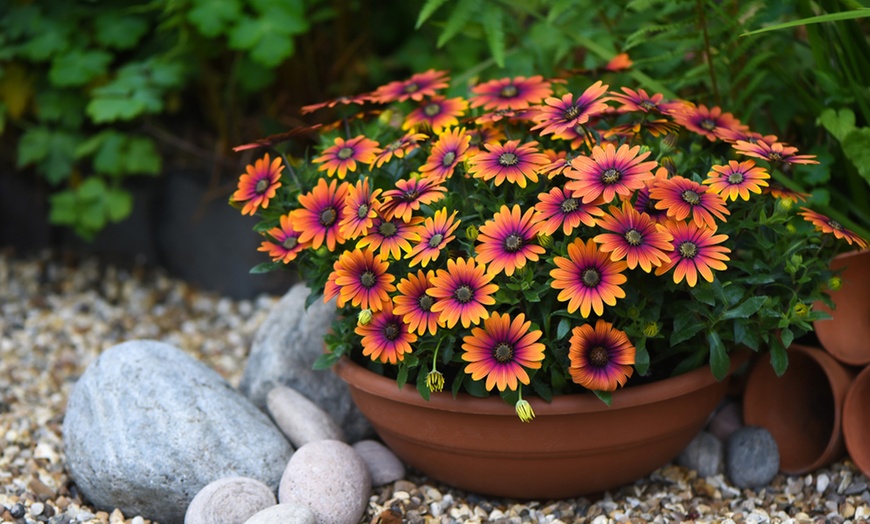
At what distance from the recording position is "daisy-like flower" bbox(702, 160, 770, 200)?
1480mm

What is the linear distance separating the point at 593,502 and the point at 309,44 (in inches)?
70.4

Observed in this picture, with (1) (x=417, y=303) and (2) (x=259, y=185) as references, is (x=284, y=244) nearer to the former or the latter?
(2) (x=259, y=185)

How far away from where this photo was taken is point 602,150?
1492 millimetres

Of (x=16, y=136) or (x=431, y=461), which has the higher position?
(x=16, y=136)

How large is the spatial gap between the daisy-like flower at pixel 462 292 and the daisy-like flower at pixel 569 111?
278 mm

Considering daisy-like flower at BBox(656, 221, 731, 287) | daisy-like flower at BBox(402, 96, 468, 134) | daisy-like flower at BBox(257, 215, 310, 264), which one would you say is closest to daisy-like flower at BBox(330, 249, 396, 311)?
daisy-like flower at BBox(257, 215, 310, 264)

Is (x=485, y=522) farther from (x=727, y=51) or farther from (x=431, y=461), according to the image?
(x=727, y=51)

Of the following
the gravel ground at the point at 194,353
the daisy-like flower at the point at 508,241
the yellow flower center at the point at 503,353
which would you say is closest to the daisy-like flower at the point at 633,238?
the daisy-like flower at the point at 508,241

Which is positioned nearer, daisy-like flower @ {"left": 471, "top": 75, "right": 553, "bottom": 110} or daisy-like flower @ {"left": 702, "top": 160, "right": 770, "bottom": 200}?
daisy-like flower @ {"left": 702, "top": 160, "right": 770, "bottom": 200}

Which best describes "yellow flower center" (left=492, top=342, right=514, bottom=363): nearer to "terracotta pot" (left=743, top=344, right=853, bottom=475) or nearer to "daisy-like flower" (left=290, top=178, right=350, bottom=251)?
"daisy-like flower" (left=290, top=178, right=350, bottom=251)

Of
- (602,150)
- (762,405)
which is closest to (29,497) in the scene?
(602,150)

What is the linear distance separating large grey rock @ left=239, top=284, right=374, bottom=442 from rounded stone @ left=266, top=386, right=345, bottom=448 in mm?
43

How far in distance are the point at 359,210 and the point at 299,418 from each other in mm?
534

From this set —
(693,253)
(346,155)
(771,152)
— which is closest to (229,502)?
(346,155)
